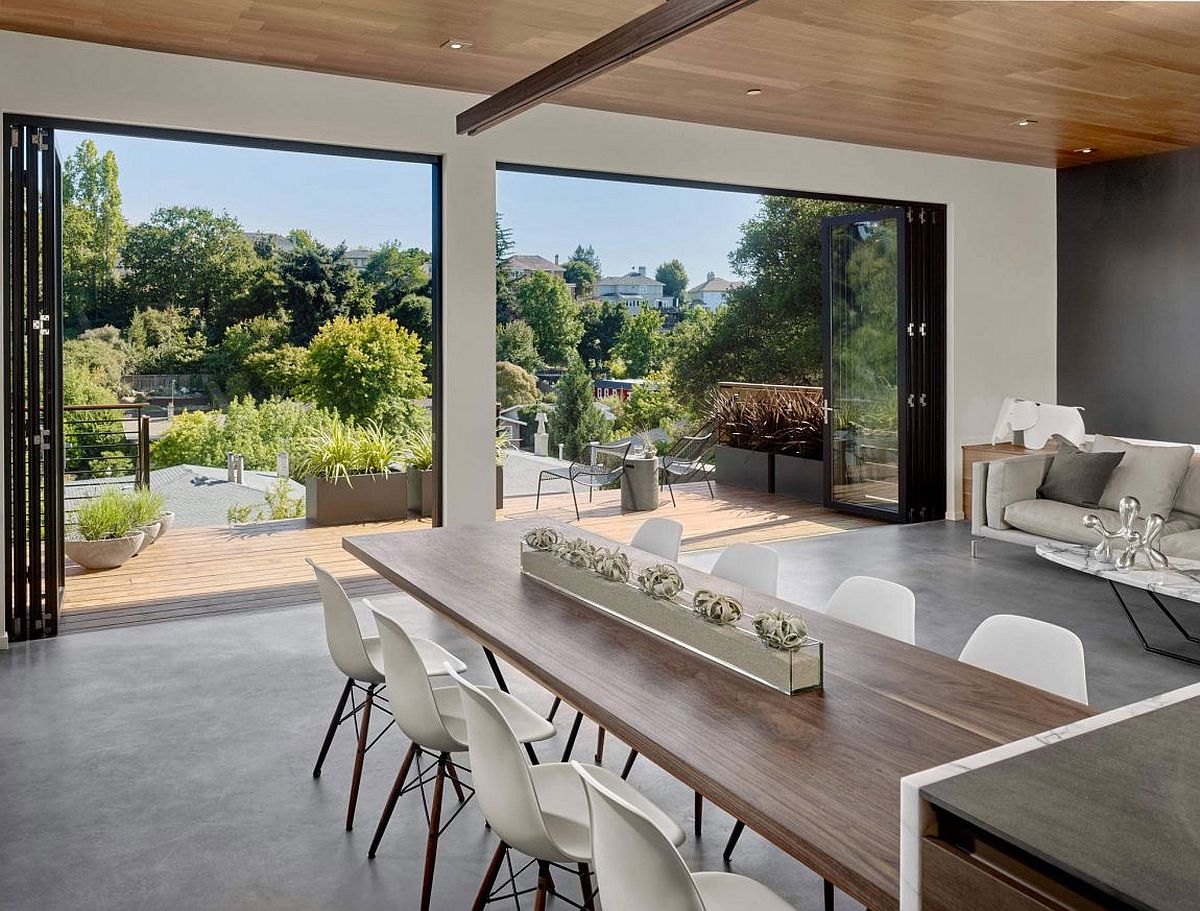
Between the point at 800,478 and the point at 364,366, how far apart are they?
169 inches

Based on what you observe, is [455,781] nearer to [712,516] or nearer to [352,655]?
[352,655]

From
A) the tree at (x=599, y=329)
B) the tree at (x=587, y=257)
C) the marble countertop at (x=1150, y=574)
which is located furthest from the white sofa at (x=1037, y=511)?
the tree at (x=587, y=257)

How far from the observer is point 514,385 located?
1038cm

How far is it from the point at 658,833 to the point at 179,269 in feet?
23.7

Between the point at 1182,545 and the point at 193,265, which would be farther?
the point at 193,265

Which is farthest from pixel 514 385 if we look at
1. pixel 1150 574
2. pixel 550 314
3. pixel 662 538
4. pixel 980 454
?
pixel 1150 574

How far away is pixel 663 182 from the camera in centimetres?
688

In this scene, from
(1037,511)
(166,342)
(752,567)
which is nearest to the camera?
(752,567)

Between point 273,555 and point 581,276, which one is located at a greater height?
point 581,276

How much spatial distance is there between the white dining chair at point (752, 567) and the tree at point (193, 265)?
218 inches

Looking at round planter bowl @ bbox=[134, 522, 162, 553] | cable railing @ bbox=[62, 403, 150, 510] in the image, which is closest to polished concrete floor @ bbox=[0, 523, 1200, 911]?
round planter bowl @ bbox=[134, 522, 162, 553]

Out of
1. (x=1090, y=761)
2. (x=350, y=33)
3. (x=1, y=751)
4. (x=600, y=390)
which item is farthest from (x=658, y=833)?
(x=600, y=390)

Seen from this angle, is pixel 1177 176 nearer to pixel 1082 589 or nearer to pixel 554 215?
pixel 1082 589

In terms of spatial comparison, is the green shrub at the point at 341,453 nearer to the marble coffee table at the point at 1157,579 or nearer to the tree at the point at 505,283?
the tree at the point at 505,283
